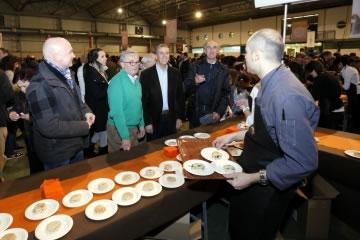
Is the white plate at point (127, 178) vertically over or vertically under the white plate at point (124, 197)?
over

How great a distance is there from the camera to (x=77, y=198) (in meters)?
1.44

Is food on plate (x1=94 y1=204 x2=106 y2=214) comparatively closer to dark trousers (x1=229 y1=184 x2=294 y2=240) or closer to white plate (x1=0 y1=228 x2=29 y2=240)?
white plate (x1=0 y1=228 x2=29 y2=240)

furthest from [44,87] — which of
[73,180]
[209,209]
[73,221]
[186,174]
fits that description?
[209,209]

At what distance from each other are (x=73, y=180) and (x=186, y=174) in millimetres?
778

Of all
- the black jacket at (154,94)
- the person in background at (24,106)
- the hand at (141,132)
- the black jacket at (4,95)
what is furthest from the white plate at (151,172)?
the black jacket at (4,95)

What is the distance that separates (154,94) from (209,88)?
0.75 meters

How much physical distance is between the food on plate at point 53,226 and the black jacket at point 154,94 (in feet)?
6.24

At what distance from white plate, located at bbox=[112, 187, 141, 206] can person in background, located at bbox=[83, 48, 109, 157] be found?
225 cm

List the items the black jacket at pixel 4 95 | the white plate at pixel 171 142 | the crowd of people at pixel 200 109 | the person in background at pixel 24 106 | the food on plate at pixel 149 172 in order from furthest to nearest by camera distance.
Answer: the black jacket at pixel 4 95 < the person in background at pixel 24 106 < the white plate at pixel 171 142 < the food on plate at pixel 149 172 < the crowd of people at pixel 200 109

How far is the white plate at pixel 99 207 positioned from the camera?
129 cm

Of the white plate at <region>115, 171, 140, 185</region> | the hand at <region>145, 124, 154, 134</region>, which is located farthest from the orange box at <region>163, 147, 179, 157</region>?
the hand at <region>145, 124, 154, 134</region>

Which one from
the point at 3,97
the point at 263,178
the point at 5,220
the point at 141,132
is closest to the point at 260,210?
the point at 263,178

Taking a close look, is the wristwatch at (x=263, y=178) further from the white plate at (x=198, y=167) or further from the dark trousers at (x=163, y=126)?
the dark trousers at (x=163, y=126)

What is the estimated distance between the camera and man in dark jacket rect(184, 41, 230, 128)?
130 inches
